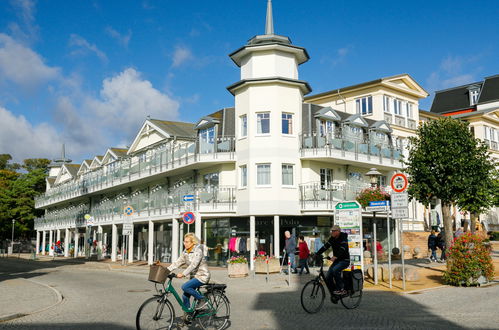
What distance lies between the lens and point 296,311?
1148 cm

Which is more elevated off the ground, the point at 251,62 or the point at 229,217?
the point at 251,62

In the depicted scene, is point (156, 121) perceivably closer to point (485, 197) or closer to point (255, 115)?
point (255, 115)

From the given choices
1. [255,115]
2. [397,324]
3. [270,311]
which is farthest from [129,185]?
[397,324]

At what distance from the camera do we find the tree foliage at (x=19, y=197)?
6794cm

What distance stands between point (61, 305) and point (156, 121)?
95.2 ft

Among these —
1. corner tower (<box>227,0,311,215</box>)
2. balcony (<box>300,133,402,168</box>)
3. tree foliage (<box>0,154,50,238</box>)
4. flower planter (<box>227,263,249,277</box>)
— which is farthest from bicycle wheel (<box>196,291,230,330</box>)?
tree foliage (<box>0,154,50,238</box>)

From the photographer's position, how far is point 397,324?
960 centimetres

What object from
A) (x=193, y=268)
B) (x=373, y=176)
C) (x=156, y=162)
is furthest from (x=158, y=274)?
(x=156, y=162)

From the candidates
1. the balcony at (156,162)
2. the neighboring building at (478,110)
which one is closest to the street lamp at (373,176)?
the balcony at (156,162)

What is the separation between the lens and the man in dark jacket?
37.7ft

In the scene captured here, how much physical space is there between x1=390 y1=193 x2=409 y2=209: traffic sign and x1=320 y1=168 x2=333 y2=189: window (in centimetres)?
1508

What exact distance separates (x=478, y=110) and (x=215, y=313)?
54476 millimetres

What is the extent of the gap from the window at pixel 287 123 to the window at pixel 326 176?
11.2 ft

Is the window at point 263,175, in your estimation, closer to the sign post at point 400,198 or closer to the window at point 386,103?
the sign post at point 400,198
